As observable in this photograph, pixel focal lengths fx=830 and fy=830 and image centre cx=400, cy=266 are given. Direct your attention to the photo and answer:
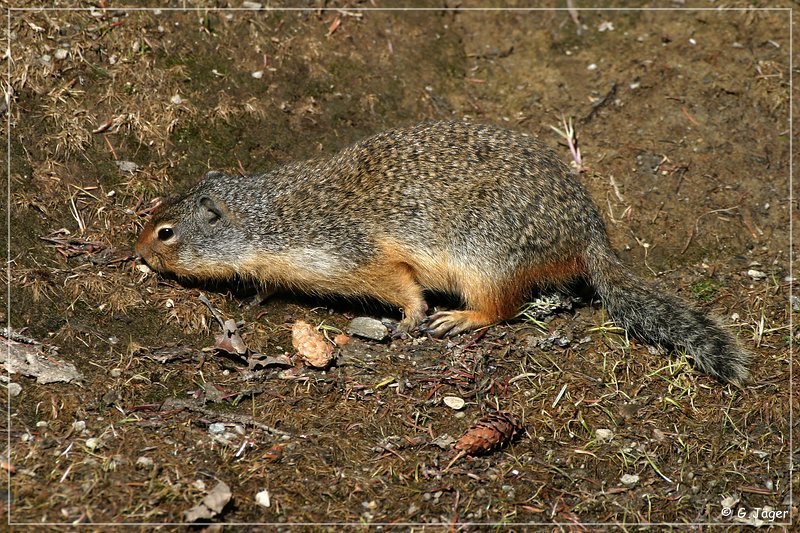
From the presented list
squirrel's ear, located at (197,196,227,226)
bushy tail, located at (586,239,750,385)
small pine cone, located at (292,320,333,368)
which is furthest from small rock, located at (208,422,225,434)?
bushy tail, located at (586,239,750,385)

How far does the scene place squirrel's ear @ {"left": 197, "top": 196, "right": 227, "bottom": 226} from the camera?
251 inches

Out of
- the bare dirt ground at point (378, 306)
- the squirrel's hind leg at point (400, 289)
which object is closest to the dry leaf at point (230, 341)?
the bare dirt ground at point (378, 306)

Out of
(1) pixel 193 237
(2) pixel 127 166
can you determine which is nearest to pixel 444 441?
(1) pixel 193 237

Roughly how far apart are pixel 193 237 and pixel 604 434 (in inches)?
133

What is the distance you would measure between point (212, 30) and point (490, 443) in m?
4.69

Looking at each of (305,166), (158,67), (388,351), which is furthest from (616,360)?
(158,67)

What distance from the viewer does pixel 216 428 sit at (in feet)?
17.3

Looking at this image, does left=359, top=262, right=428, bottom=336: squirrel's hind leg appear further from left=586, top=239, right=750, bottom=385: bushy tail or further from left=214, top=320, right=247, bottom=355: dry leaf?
left=586, top=239, right=750, bottom=385: bushy tail

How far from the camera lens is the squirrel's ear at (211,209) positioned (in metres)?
6.36

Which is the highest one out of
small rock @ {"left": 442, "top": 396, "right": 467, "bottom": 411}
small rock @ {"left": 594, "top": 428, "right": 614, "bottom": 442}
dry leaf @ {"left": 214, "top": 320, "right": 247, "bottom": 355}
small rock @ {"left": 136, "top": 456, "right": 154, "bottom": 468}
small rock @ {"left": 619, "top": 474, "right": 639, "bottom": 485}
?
dry leaf @ {"left": 214, "top": 320, "right": 247, "bottom": 355}

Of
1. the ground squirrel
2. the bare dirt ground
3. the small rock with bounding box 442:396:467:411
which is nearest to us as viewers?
the bare dirt ground

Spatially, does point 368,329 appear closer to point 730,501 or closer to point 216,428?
point 216,428

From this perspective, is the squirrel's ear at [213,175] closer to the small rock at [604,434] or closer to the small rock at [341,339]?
the small rock at [341,339]

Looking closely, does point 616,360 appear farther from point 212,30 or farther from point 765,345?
point 212,30
